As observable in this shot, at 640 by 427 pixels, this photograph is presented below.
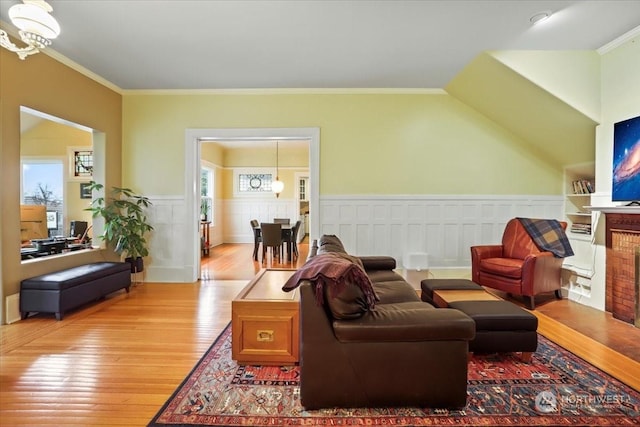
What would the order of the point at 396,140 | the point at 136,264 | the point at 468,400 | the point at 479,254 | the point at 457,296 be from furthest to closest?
1. the point at 396,140
2. the point at 136,264
3. the point at 479,254
4. the point at 457,296
5. the point at 468,400

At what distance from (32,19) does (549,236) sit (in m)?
5.46

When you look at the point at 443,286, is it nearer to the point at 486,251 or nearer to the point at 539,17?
the point at 486,251

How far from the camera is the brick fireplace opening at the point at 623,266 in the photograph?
3221 millimetres

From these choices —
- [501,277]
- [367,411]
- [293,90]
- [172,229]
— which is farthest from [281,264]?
[367,411]

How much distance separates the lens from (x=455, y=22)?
308 cm

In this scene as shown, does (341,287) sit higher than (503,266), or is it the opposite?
(341,287)

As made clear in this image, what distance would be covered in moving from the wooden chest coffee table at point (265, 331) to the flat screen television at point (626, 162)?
139 inches

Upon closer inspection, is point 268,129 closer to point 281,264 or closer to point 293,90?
point 293,90

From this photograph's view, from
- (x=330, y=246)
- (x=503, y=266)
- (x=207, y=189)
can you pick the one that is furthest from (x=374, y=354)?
(x=207, y=189)

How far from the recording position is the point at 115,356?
2551 mm

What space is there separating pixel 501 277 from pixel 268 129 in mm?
3723

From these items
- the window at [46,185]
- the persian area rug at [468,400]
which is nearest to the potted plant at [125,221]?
the window at [46,185]

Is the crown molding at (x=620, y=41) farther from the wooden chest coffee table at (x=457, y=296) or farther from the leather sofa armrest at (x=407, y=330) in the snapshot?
the leather sofa armrest at (x=407, y=330)

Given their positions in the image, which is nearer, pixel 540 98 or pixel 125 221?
pixel 540 98
